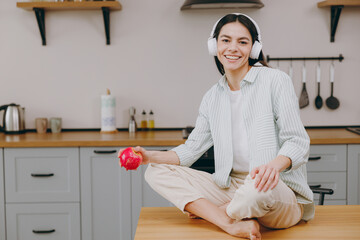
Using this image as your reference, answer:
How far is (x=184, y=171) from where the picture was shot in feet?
6.18

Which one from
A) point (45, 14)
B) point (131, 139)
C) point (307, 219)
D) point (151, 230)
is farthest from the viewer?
point (45, 14)

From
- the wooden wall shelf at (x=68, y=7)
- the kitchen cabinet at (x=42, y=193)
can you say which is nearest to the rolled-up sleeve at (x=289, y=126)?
the kitchen cabinet at (x=42, y=193)

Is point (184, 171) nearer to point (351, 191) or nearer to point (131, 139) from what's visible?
point (131, 139)

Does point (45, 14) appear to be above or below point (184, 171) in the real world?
above

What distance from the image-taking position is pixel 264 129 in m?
1.78

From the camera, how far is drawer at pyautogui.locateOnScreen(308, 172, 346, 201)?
2832 mm

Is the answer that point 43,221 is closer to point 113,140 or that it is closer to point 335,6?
point 113,140

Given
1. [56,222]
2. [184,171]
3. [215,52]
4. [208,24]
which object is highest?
[208,24]

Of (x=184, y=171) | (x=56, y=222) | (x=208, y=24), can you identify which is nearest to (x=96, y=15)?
(x=208, y=24)

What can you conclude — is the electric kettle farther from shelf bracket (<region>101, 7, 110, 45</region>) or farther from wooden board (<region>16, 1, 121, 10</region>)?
shelf bracket (<region>101, 7, 110, 45</region>)

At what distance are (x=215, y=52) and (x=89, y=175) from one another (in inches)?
50.3

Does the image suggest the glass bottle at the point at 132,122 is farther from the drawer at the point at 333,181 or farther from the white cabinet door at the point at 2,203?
the drawer at the point at 333,181

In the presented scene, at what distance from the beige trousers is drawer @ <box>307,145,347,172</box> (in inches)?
42.0

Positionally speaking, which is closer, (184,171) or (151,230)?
(151,230)
